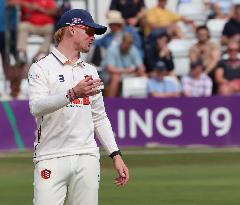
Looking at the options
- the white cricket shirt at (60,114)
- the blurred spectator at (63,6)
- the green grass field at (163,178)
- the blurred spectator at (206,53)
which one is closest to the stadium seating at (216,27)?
the blurred spectator at (206,53)

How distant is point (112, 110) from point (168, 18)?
233 centimetres

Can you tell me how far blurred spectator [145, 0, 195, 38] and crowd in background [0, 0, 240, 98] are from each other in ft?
0.08

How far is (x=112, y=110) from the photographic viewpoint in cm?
1762

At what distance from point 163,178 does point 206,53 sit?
5.28 m

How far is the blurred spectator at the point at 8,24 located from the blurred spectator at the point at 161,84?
261cm

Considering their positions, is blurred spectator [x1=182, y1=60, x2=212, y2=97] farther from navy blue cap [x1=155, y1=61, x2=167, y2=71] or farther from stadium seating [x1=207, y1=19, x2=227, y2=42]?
stadium seating [x1=207, y1=19, x2=227, y2=42]

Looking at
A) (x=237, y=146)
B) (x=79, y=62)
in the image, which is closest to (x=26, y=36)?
(x=237, y=146)

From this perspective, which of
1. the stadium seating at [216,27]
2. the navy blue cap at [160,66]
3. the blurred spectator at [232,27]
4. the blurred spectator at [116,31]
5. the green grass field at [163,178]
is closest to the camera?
the green grass field at [163,178]

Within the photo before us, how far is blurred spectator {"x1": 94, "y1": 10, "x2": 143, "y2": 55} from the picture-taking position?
18.0 metres

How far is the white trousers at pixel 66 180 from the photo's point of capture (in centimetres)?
567

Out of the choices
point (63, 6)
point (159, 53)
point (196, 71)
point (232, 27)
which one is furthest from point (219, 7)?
point (63, 6)

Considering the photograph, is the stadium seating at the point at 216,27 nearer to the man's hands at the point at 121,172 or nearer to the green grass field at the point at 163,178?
the green grass field at the point at 163,178

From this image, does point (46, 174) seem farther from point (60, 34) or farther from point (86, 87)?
point (60, 34)

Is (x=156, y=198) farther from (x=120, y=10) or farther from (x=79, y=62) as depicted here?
(x=120, y=10)
